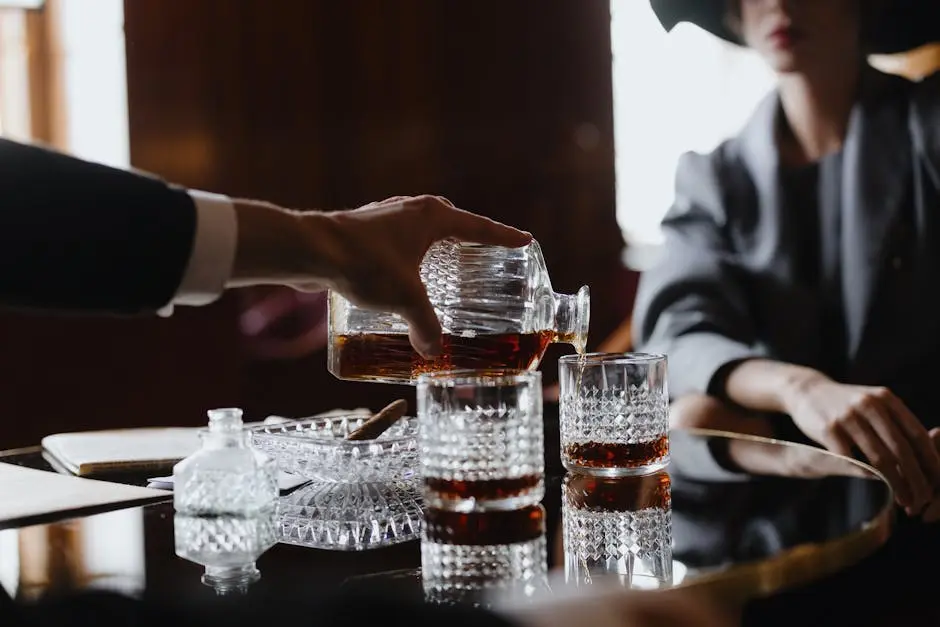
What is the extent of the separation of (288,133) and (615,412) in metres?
2.05

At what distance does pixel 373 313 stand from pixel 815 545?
19.3 inches

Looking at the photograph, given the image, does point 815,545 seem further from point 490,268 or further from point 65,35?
point 65,35

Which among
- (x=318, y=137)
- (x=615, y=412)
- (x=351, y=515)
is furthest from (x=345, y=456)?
(x=318, y=137)

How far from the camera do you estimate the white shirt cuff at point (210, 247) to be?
2.78ft

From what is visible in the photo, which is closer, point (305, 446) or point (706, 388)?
point (305, 446)

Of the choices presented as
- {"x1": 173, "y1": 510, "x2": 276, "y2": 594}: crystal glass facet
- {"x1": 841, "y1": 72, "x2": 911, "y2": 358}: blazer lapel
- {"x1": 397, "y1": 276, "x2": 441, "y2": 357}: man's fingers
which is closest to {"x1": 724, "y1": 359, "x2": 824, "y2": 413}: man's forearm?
{"x1": 841, "y1": 72, "x2": 911, "y2": 358}: blazer lapel

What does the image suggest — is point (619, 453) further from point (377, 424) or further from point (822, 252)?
point (822, 252)

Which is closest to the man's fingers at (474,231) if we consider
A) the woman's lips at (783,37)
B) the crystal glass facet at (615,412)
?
the crystal glass facet at (615,412)

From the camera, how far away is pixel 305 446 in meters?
0.94

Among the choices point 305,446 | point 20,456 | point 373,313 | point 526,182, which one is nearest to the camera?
point 305,446

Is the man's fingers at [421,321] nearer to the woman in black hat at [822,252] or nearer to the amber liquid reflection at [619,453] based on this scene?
the amber liquid reflection at [619,453]

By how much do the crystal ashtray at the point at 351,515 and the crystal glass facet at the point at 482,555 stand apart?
0.11 feet

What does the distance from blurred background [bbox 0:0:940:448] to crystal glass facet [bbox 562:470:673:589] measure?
64.0 inches

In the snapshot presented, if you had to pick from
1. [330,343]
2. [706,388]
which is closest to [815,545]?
[330,343]
